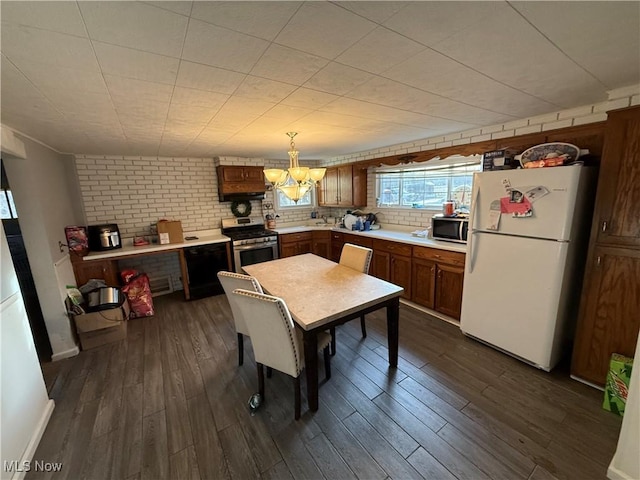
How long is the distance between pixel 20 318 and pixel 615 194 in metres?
4.11

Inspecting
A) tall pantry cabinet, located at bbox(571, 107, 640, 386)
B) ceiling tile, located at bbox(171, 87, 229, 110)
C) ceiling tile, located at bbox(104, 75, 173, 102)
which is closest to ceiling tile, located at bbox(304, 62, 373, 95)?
ceiling tile, located at bbox(171, 87, 229, 110)

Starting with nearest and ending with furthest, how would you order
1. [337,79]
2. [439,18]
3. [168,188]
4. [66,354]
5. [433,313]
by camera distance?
[439,18]
[337,79]
[66,354]
[433,313]
[168,188]

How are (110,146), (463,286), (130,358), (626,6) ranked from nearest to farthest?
(626,6), (130,358), (463,286), (110,146)

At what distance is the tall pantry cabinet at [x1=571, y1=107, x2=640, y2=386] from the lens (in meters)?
1.65

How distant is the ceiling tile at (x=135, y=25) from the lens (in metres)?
0.80

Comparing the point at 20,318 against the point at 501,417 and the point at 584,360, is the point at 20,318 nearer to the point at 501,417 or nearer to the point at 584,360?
the point at 501,417

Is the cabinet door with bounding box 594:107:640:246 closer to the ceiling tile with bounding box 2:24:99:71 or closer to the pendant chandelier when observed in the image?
the pendant chandelier

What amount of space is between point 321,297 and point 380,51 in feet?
4.96

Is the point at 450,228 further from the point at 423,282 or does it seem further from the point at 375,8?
the point at 375,8

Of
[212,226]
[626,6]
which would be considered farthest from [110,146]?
[626,6]

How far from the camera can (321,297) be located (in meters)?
1.91

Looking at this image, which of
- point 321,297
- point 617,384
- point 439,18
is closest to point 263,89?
point 439,18

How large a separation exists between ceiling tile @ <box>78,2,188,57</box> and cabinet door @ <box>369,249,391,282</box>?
10.4ft

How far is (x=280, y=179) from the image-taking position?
2.30 m
